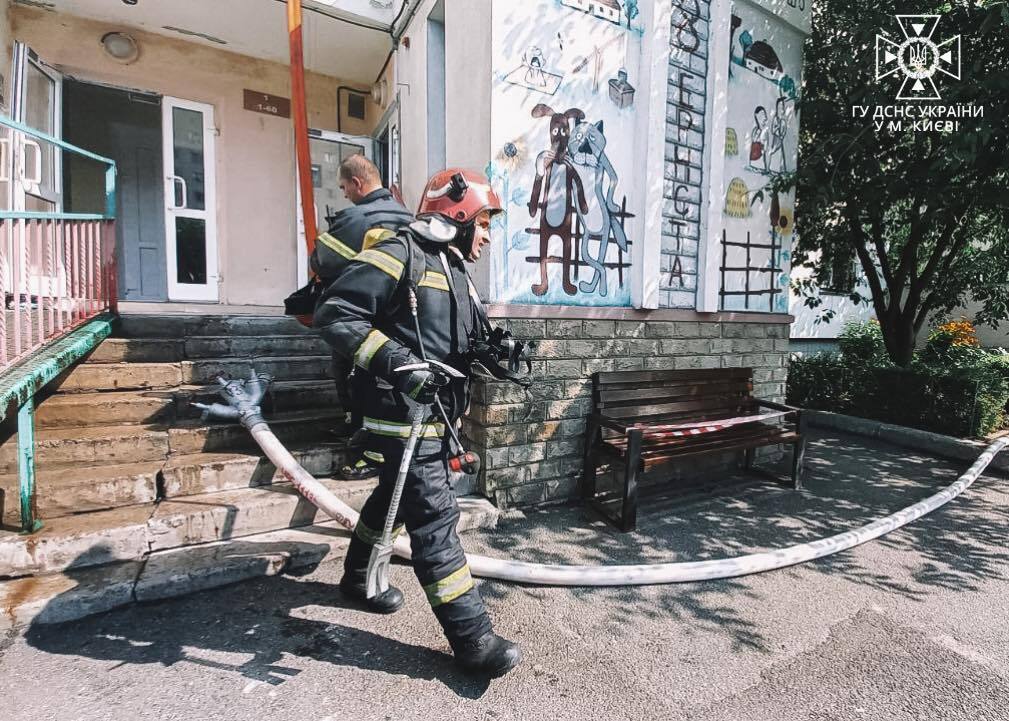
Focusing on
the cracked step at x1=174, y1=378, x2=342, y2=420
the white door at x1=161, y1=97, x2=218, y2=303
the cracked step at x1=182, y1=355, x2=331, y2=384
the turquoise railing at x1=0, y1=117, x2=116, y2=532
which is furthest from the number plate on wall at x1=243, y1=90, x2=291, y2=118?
the cracked step at x1=174, y1=378, x2=342, y2=420

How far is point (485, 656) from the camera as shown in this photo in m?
2.13

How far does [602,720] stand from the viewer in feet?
6.51

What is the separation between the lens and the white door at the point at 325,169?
257 inches

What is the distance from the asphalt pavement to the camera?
80.0 inches

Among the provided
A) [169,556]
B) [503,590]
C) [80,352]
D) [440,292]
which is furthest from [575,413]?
[80,352]

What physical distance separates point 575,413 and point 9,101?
240 inches

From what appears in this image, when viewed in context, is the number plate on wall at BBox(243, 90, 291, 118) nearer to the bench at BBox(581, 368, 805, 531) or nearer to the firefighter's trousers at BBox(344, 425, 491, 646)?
the bench at BBox(581, 368, 805, 531)

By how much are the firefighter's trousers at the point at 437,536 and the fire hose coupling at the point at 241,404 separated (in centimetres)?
149

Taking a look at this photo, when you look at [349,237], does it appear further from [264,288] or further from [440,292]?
[264,288]

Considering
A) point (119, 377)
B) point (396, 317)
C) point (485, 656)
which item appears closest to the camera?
point (485, 656)

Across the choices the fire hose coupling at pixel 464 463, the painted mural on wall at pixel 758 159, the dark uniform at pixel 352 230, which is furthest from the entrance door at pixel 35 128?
the painted mural on wall at pixel 758 159

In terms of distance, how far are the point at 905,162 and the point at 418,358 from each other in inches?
240

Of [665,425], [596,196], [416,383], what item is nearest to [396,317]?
[416,383]

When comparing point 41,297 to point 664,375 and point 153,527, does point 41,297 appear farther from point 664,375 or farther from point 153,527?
point 664,375
